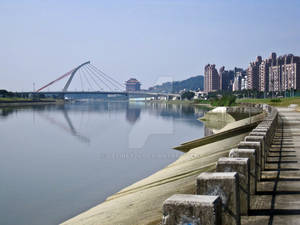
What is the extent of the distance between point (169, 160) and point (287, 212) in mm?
14036

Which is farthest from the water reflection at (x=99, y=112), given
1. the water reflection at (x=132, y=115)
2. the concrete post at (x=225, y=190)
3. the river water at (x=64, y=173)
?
the concrete post at (x=225, y=190)

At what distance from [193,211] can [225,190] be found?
865mm

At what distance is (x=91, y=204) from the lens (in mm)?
10766

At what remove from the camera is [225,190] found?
11.5 feet

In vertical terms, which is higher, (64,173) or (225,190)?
(225,190)

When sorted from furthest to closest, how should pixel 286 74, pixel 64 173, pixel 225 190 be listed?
pixel 286 74, pixel 64 173, pixel 225 190

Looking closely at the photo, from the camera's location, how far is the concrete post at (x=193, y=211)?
2.69m

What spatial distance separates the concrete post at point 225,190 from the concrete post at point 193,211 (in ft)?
2.16

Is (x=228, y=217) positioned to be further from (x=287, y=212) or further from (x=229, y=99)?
(x=229, y=99)

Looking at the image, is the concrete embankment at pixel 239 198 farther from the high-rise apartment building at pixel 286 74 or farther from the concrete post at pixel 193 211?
the high-rise apartment building at pixel 286 74

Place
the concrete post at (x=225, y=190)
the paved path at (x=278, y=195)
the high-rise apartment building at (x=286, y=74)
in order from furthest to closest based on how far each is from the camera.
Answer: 1. the high-rise apartment building at (x=286, y=74)
2. the paved path at (x=278, y=195)
3. the concrete post at (x=225, y=190)

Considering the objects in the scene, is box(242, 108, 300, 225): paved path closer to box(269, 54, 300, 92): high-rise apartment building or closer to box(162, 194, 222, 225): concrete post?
box(162, 194, 222, 225): concrete post

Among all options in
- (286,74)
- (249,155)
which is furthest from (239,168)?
(286,74)

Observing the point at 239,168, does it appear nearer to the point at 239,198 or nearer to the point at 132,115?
the point at 239,198
